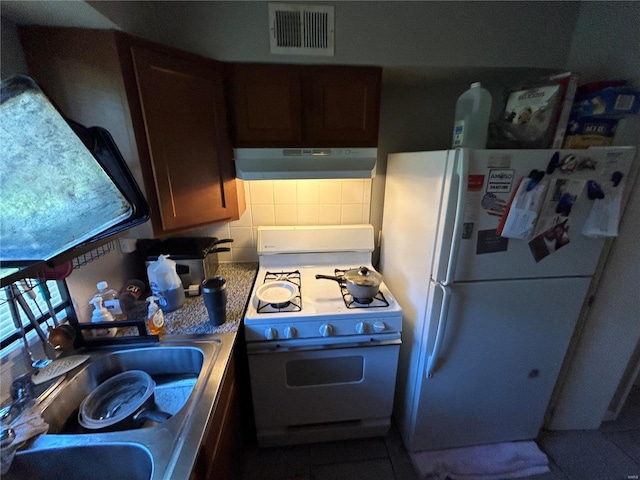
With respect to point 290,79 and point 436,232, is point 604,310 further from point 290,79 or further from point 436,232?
point 290,79

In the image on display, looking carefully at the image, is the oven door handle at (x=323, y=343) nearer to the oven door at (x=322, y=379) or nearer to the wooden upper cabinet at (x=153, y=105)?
the oven door at (x=322, y=379)

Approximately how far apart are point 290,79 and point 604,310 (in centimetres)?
191

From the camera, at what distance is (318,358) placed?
126cm

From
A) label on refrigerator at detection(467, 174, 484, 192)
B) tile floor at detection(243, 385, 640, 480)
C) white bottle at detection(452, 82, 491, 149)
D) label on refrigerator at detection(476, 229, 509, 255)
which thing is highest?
white bottle at detection(452, 82, 491, 149)

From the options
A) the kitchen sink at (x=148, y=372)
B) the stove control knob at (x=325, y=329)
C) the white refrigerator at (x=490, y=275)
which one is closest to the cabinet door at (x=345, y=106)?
the white refrigerator at (x=490, y=275)

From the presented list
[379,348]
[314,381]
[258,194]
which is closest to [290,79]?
[258,194]

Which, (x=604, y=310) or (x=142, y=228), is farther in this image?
A: (x=604, y=310)

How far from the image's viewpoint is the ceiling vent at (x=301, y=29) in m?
1.10

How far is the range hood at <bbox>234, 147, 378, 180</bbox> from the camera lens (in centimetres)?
129

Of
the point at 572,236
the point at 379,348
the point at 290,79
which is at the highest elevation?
the point at 290,79

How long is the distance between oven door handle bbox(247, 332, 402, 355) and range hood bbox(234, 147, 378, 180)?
2.61 feet

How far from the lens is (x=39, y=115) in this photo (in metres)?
0.56

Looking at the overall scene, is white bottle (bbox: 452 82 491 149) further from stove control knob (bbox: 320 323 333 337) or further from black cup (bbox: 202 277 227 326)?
black cup (bbox: 202 277 227 326)

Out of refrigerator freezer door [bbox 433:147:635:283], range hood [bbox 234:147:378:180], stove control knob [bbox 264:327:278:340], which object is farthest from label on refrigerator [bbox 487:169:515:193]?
stove control knob [bbox 264:327:278:340]
